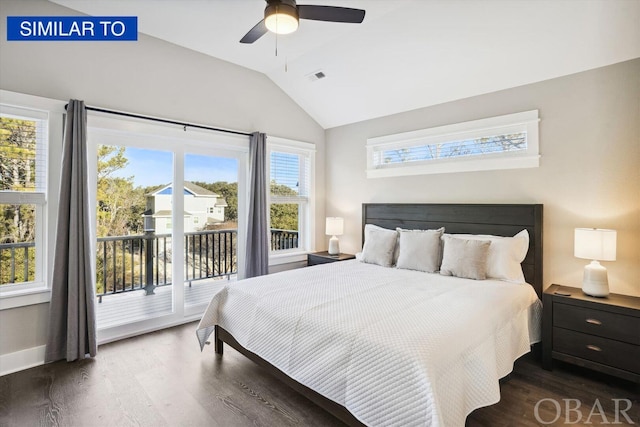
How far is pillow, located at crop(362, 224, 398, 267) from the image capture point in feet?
12.1

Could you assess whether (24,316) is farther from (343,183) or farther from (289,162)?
(343,183)

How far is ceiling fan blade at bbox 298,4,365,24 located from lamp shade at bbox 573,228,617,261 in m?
2.42

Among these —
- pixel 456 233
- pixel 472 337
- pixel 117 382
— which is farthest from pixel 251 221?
pixel 472 337

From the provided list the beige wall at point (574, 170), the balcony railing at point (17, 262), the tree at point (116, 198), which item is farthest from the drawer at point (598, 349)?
the balcony railing at point (17, 262)

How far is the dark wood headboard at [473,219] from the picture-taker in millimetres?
3133

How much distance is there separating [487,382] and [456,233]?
2070mm

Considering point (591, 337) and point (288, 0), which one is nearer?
point (288, 0)

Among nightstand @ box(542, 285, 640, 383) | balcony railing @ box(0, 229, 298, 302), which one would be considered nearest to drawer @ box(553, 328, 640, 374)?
nightstand @ box(542, 285, 640, 383)

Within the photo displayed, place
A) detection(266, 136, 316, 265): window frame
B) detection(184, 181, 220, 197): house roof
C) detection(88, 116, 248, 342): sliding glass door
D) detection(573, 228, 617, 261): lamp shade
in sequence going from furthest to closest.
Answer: detection(266, 136, 316, 265): window frame → detection(184, 181, 220, 197): house roof → detection(88, 116, 248, 342): sliding glass door → detection(573, 228, 617, 261): lamp shade

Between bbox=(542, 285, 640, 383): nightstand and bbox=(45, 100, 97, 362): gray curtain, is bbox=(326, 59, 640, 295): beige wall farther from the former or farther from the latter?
bbox=(45, 100, 97, 362): gray curtain

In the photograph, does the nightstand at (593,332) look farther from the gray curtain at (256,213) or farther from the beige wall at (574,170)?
the gray curtain at (256,213)

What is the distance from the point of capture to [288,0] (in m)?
2.12

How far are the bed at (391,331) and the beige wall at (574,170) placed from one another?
20 centimetres

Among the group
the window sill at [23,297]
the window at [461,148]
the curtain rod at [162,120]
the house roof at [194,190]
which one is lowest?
the window sill at [23,297]
